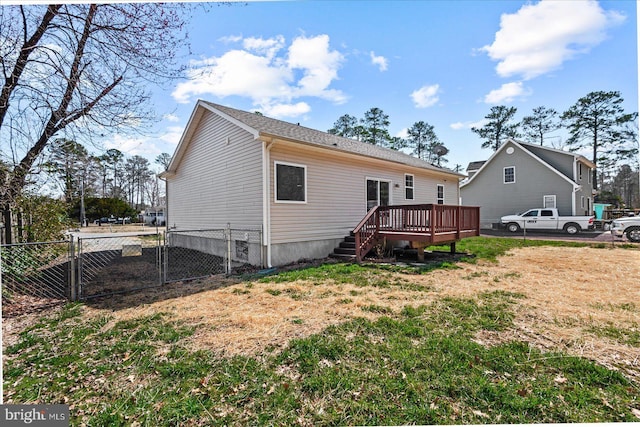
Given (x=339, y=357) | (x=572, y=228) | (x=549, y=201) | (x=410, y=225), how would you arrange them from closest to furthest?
(x=339, y=357), (x=410, y=225), (x=572, y=228), (x=549, y=201)

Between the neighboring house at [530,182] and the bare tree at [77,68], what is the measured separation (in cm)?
2113

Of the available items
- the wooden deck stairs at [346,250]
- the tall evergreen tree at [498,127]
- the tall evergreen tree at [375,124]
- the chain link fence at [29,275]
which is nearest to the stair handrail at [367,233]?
the wooden deck stairs at [346,250]

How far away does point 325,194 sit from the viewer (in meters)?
8.89

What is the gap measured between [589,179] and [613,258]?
16.5 meters

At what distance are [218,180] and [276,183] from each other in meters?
2.93

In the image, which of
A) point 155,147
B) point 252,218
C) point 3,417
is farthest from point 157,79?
point 3,417

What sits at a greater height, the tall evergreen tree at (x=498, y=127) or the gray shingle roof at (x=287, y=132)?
the tall evergreen tree at (x=498, y=127)

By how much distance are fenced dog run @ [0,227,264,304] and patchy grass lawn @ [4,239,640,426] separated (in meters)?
0.90

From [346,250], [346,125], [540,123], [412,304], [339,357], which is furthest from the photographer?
[346,125]

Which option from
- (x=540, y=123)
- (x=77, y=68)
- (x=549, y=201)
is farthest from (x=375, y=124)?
(x=77, y=68)

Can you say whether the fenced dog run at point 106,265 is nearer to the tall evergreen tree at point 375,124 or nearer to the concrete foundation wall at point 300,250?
the concrete foundation wall at point 300,250

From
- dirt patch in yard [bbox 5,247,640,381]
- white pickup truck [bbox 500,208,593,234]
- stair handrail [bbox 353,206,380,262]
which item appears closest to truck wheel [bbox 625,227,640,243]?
white pickup truck [bbox 500,208,593,234]

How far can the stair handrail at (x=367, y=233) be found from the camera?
26.6 feet

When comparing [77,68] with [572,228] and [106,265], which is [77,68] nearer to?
[106,265]
